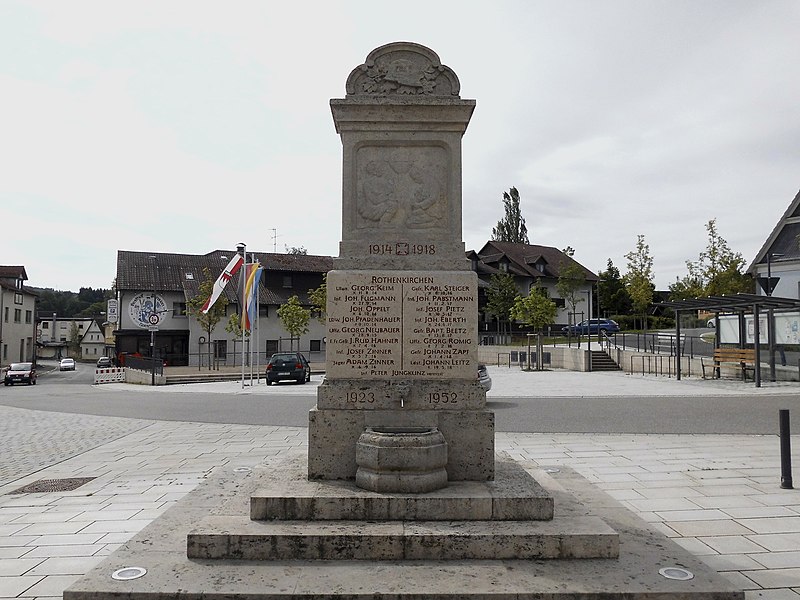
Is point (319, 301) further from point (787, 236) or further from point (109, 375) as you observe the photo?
point (787, 236)

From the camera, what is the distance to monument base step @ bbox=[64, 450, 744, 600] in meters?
3.63

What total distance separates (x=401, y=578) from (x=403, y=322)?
230 cm

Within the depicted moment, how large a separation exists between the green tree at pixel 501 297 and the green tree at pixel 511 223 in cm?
2168

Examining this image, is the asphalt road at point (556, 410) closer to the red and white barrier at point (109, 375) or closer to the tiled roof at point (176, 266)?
the red and white barrier at point (109, 375)

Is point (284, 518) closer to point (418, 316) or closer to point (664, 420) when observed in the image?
point (418, 316)

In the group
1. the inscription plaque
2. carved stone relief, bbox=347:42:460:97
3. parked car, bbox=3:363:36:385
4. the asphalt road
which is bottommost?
parked car, bbox=3:363:36:385

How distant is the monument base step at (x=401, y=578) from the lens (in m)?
3.63

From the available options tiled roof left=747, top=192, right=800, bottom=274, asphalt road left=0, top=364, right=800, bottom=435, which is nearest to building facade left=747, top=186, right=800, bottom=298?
tiled roof left=747, top=192, right=800, bottom=274

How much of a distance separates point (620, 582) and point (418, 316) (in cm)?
266

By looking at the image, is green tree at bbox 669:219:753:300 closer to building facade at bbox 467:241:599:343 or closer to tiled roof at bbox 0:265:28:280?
building facade at bbox 467:241:599:343

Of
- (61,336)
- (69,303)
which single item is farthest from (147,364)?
(69,303)

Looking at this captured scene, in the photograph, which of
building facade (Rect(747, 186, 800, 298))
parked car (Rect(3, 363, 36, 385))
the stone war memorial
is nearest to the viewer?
the stone war memorial

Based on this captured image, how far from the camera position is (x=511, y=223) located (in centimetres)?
7131

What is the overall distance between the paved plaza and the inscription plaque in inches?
95.3
